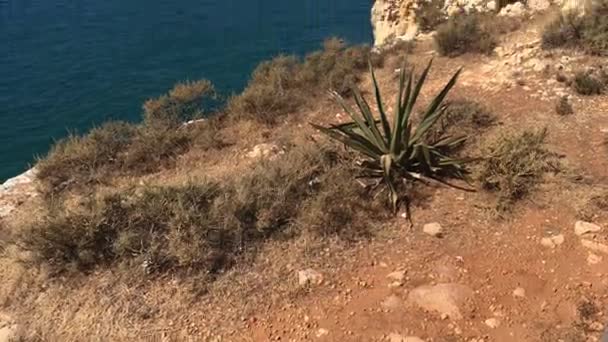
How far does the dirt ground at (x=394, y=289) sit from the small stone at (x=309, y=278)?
37mm

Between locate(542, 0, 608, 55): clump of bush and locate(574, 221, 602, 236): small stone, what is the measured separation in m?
3.93

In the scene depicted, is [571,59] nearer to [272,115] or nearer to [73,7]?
[272,115]

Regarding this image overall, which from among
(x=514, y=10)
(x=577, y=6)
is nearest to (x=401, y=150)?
(x=577, y=6)

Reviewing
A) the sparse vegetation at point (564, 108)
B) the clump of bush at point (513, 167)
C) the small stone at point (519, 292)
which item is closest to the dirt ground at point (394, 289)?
the small stone at point (519, 292)

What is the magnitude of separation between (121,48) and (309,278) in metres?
14.1

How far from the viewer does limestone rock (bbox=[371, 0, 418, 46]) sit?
12686 mm

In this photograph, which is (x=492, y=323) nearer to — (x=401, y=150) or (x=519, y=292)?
(x=519, y=292)

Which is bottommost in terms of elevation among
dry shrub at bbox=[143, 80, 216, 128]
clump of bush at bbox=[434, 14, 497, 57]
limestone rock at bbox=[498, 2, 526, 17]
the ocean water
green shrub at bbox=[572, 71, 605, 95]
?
the ocean water

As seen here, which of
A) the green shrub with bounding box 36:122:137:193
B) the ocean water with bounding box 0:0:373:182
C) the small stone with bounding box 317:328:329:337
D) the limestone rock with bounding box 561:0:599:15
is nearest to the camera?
the small stone with bounding box 317:328:329:337

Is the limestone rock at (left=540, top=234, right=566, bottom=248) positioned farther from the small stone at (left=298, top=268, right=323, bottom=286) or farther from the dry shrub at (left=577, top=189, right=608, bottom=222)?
the small stone at (left=298, top=268, right=323, bottom=286)

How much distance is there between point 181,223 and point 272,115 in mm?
2812

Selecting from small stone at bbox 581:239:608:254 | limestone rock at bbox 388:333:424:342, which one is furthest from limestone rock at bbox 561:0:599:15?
limestone rock at bbox 388:333:424:342

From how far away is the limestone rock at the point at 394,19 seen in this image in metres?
12.7

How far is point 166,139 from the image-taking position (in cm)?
627
